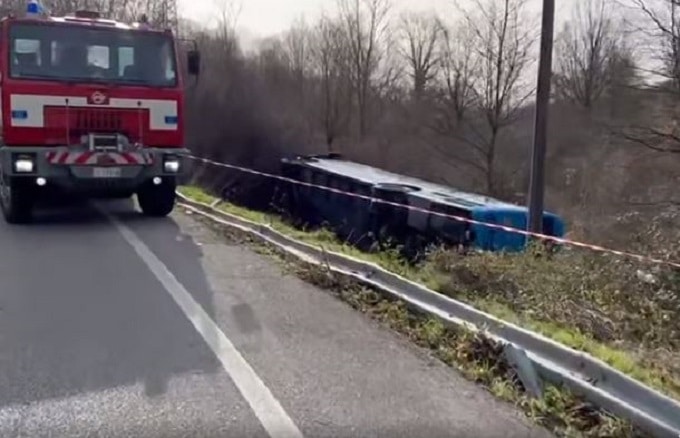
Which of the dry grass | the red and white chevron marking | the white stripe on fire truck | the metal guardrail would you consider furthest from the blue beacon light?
the metal guardrail

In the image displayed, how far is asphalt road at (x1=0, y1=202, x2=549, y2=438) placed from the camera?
3.79 metres

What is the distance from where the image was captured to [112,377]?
443 centimetres

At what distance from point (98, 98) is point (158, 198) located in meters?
2.04

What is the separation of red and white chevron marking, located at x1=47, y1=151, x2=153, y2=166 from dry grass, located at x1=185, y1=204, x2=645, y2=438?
4.16m

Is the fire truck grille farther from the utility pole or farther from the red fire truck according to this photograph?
the utility pole

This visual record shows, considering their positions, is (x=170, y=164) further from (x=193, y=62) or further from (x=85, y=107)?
(x=193, y=62)

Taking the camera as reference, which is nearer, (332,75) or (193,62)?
(193,62)

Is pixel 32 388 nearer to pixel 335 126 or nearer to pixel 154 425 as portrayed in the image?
pixel 154 425

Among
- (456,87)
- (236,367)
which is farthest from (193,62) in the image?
(456,87)

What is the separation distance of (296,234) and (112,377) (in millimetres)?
5296

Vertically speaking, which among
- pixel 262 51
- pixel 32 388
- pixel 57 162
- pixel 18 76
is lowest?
pixel 32 388

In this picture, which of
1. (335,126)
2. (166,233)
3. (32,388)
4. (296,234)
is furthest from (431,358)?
(335,126)

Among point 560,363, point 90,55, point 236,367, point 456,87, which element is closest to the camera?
point 560,363

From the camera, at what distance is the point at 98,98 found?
402 inches
